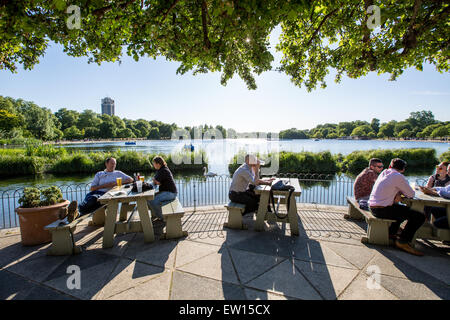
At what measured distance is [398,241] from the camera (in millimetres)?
3686

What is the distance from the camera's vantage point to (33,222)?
3916 millimetres

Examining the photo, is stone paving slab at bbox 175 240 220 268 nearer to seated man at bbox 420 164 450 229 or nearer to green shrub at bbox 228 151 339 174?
seated man at bbox 420 164 450 229

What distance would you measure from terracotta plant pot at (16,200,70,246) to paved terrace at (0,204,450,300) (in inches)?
7.2

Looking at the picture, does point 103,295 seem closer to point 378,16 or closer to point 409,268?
point 409,268

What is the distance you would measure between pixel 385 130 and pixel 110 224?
6347 inches

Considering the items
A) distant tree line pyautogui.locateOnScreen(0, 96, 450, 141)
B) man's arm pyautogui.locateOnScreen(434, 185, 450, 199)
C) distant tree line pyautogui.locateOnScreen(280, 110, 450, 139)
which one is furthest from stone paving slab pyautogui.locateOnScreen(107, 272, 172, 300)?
distant tree line pyautogui.locateOnScreen(280, 110, 450, 139)

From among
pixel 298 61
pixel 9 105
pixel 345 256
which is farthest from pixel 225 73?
pixel 9 105

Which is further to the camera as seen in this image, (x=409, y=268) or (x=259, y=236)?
(x=259, y=236)

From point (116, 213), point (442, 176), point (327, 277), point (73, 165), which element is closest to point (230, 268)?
point (327, 277)

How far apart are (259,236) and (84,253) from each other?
3.23 metres

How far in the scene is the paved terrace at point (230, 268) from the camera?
2574 mm

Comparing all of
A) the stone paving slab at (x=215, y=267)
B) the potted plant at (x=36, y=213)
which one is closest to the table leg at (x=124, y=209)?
the potted plant at (x=36, y=213)

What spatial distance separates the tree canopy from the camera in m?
3.60

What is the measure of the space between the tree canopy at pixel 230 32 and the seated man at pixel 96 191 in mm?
2954
